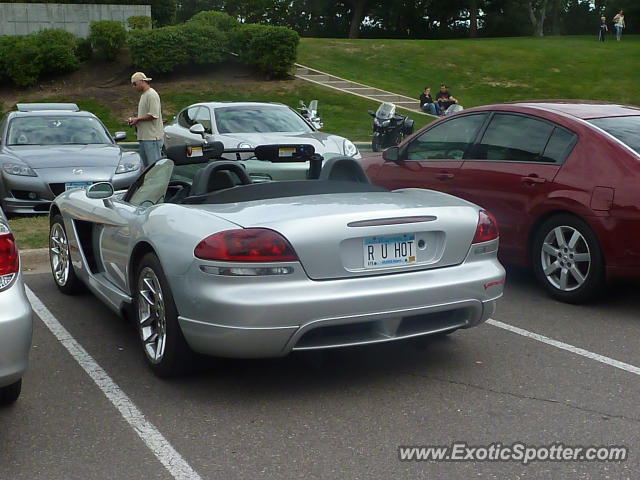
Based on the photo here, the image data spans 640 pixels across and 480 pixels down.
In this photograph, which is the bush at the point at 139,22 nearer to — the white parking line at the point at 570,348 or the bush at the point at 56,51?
the bush at the point at 56,51

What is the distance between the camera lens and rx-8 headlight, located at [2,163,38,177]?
10.2 m

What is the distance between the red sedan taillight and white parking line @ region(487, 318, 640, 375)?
328cm

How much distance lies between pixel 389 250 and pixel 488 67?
3191 centimetres

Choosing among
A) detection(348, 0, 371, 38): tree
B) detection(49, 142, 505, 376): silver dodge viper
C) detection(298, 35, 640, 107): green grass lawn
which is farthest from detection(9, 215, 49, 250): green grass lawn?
detection(348, 0, 371, 38): tree

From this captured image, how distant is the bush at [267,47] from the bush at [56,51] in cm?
535

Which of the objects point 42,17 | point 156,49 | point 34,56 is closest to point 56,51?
point 34,56

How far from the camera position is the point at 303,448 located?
3762 mm

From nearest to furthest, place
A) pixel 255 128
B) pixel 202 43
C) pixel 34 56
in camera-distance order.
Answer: pixel 255 128, pixel 34 56, pixel 202 43

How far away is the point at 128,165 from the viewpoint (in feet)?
35.6

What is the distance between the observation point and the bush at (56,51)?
27062 mm

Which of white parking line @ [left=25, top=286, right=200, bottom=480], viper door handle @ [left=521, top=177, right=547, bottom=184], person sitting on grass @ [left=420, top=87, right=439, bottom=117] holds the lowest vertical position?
person sitting on grass @ [left=420, top=87, right=439, bottom=117]

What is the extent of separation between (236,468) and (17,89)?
26.2 m

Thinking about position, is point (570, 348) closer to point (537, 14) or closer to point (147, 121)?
point (147, 121)

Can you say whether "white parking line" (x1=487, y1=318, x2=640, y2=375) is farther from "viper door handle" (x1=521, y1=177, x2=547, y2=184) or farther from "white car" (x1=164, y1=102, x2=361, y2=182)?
"white car" (x1=164, y1=102, x2=361, y2=182)
